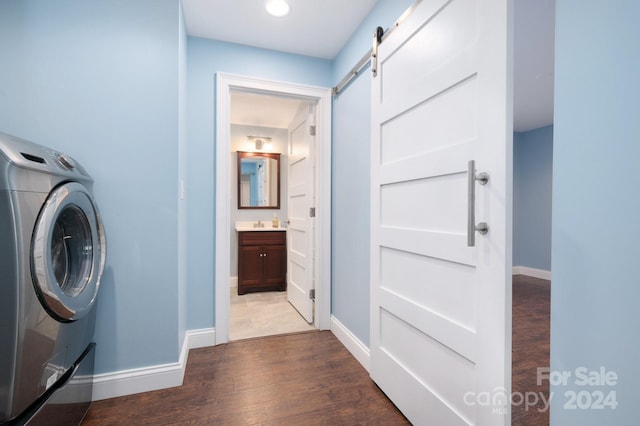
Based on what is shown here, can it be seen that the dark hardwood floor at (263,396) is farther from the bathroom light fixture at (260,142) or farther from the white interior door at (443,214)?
the bathroom light fixture at (260,142)

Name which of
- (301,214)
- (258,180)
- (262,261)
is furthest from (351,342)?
(258,180)

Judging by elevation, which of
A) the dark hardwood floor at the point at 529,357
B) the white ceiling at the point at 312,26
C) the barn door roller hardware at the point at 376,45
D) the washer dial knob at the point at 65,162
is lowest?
the dark hardwood floor at the point at 529,357

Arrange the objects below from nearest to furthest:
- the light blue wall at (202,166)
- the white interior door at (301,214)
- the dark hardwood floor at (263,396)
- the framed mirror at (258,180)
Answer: the dark hardwood floor at (263,396), the light blue wall at (202,166), the white interior door at (301,214), the framed mirror at (258,180)

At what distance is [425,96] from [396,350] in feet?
4.23

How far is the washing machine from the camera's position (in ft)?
3.26

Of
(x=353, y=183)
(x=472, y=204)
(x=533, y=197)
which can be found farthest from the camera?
(x=533, y=197)

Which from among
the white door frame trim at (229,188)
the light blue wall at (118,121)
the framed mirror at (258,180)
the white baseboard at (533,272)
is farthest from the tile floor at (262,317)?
the white baseboard at (533,272)

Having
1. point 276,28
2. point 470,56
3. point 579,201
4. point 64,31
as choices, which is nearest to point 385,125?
point 470,56

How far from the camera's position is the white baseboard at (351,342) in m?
2.03

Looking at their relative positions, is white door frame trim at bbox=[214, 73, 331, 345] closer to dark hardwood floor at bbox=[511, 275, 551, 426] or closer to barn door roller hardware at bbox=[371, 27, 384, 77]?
barn door roller hardware at bbox=[371, 27, 384, 77]

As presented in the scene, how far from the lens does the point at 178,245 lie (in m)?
1.84

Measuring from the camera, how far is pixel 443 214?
127 cm

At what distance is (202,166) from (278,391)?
65.4 inches

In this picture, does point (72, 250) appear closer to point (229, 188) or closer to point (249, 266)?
point (229, 188)
